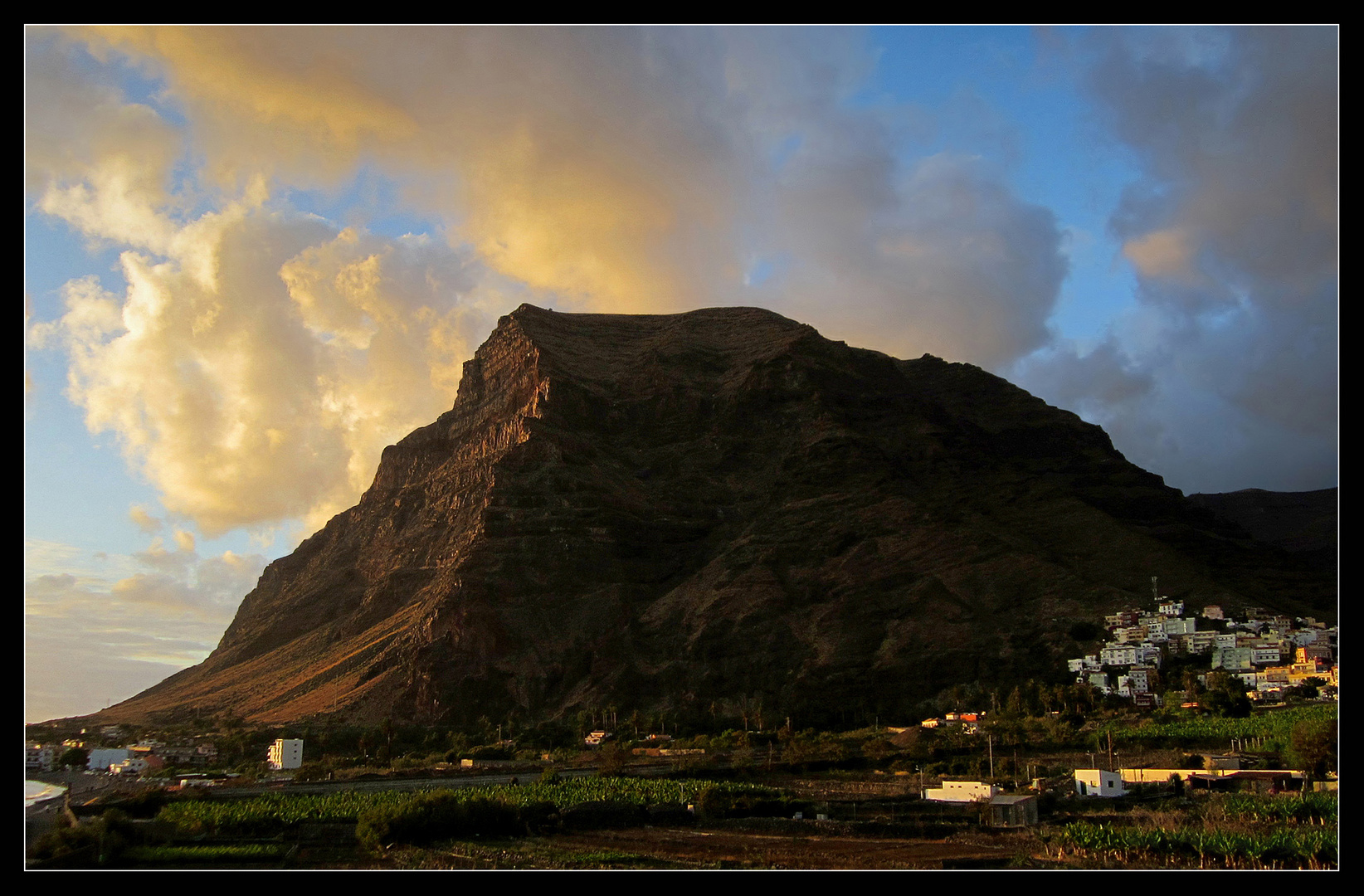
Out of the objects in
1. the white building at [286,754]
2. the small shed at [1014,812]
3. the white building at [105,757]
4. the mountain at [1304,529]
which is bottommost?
the white building at [286,754]

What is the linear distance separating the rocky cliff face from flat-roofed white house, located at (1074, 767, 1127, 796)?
1960 inches

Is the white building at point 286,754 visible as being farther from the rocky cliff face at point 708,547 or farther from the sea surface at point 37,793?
the sea surface at point 37,793

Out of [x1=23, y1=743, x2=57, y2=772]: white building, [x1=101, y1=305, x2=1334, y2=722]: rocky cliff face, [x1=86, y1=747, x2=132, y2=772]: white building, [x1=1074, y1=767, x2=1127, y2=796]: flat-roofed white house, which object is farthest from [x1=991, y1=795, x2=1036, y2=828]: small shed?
[x1=23, y1=743, x2=57, y2=772]: white building

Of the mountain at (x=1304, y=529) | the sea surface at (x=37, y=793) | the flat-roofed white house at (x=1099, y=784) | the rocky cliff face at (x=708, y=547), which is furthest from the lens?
the mountain at (x=1304, y=529)

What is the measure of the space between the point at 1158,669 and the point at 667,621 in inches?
2020

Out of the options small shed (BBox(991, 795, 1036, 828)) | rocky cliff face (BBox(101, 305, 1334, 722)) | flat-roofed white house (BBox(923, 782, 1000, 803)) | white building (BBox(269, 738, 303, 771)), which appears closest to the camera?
small shed (BBox(991, 795, 1036, 828))

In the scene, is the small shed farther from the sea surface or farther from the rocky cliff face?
the rocky cliff face

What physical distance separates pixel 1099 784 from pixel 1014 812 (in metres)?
9.92

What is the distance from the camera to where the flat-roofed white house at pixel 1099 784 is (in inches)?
2010

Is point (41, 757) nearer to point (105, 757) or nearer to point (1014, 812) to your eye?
point (105, 757)

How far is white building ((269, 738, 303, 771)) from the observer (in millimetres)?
89688

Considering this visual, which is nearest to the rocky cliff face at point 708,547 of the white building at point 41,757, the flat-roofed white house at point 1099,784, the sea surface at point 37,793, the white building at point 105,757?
the white building at point 41,757

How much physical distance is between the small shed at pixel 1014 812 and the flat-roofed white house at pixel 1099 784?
8502mm
